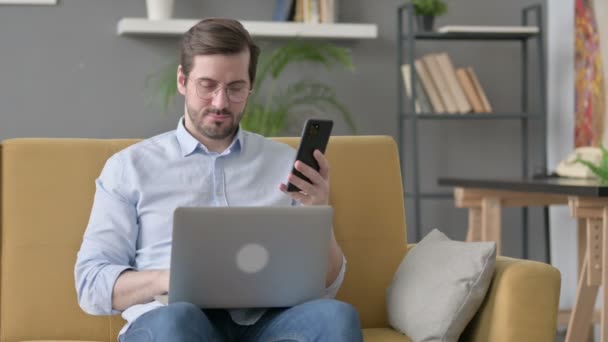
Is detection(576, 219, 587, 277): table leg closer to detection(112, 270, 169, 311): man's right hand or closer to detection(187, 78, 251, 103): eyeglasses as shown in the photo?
detection(187, 78, 251, 103): eyeglasses

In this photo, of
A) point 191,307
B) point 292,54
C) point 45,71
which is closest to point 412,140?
point 292,54

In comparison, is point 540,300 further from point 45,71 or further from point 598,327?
point 45,71

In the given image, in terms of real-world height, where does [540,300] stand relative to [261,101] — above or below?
below

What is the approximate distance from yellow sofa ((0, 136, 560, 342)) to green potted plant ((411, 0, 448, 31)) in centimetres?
202

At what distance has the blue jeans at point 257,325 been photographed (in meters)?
1.74

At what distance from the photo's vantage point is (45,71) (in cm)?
421

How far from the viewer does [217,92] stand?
2146mm

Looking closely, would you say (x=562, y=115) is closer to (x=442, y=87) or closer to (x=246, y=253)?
(x=442, y=87)

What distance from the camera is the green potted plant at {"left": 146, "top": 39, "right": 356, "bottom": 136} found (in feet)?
13.3

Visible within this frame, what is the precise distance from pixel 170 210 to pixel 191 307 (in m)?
0.43

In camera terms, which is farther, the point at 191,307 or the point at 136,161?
the point at 136,161

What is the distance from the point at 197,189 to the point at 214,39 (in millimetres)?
335

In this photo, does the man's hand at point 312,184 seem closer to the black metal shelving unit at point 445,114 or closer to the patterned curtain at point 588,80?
the black metal shelving unit at point 445,114

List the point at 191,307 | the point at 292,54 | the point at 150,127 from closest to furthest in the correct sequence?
the point at 191,307, the point at 292,54, the point at 150,127
